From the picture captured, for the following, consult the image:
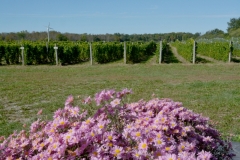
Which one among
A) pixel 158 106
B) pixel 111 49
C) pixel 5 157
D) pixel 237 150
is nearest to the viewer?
pixel 5 157

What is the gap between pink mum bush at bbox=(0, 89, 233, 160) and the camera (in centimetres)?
145

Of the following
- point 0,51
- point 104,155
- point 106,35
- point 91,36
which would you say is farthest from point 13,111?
point 106,35

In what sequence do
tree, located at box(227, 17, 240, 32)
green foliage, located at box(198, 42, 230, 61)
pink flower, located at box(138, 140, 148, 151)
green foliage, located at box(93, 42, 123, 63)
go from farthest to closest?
1. tree, located at box(227, 17, 240, 32)
2. green foliage, located at box(93, 42, 123, 63)
3. green foliage, located at box(198, 42, 230, 61)
4. pink flower, located at box(138, 140, 148, 151)

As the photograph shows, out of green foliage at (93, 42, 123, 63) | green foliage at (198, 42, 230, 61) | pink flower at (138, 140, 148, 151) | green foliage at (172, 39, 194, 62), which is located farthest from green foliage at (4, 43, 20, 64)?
pink flower at (138, 140, 148, 151)

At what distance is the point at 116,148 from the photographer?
146 centimetres

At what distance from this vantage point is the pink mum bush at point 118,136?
1447mm

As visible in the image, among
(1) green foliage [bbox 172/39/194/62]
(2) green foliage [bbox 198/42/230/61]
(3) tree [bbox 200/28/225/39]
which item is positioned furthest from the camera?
(3) tree [bbox 200/28/225/39]

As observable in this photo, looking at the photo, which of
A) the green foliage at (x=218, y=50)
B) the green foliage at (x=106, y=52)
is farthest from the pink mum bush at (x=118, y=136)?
the green foliage at (x=106, y=52)

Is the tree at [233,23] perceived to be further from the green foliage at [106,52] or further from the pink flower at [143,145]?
the pink flower at [143,145]

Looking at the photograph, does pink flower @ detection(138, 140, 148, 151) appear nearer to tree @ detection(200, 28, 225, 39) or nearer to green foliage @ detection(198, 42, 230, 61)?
green foliage @ detection(198, 42, 230, 61)

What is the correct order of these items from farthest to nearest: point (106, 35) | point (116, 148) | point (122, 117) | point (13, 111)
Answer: point (106, 35) < point (13, 111) < point (122, 117) < point (116, 148)

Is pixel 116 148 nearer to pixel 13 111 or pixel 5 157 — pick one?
pixel 5 157

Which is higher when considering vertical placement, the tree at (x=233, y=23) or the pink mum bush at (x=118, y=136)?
the tree at (x=233, y=23)

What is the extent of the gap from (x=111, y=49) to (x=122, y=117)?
62.5 feet
